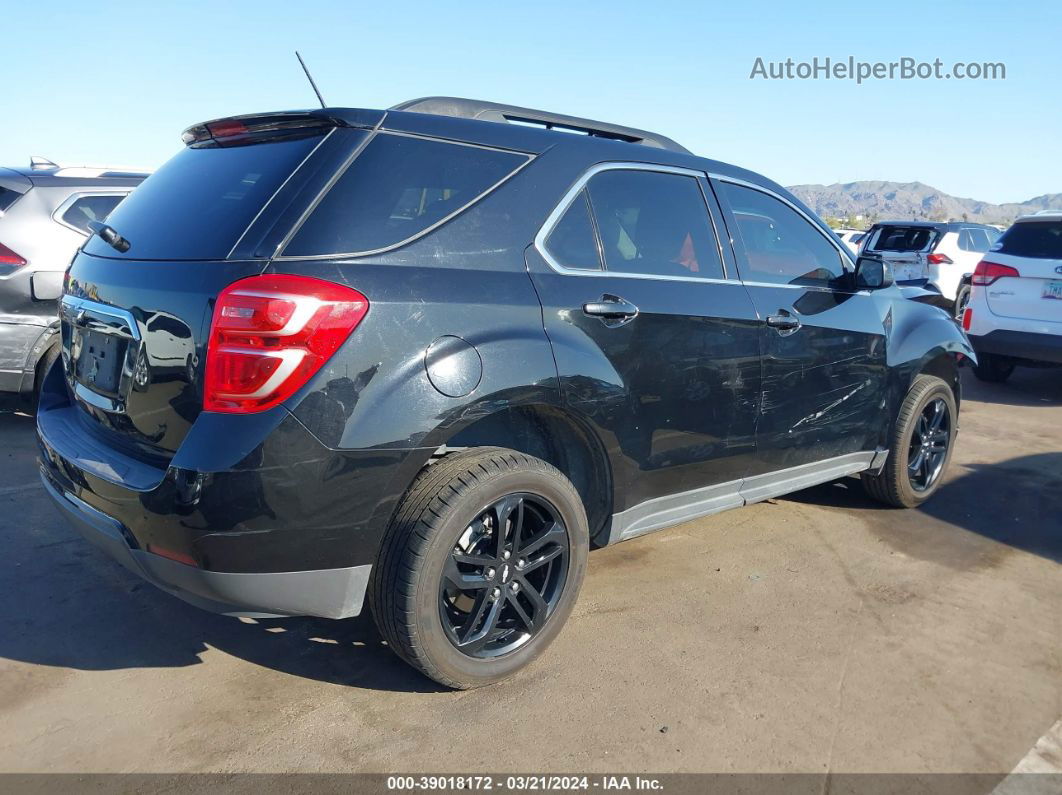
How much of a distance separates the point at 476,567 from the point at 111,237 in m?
1.70

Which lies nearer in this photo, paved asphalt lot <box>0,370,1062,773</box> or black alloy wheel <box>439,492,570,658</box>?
paved asphalt lot <box>0,370,1062,773</box>

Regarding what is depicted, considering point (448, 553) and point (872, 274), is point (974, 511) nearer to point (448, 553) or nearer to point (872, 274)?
point (872, 274)

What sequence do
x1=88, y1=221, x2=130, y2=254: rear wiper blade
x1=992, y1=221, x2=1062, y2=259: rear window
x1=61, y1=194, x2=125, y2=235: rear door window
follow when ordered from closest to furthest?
x1=88, y1=221, x2=130, y2=254: rear wiper blade, x1=61, y1=194, x2=125, y2=235: rear door window, x1=992, y1=221, x2=1062, y2=259: rear window

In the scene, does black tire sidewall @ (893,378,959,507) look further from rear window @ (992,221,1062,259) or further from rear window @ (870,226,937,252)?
rear window @ (870,226,937,252)

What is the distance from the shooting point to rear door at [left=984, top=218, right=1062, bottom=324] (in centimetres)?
798

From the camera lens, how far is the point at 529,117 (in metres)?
3.43

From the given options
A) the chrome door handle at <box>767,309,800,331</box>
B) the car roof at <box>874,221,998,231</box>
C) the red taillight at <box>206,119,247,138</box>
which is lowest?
the chrome door handle at <box>767,309,800,331</box>

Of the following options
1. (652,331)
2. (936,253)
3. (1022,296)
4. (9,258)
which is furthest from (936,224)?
(9,258)

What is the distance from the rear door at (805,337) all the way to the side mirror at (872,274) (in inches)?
2.8

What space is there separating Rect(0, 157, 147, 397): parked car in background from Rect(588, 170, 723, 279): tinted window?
3588 mm

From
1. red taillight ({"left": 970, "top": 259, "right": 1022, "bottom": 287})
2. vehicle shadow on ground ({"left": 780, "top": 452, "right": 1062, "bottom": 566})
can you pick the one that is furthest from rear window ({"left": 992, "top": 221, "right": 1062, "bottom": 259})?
vehicle shadow on ground ({"left": 780, "top": 452, "right": 1062, "bottom": 566})

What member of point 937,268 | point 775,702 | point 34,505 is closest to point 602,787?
point 775,702

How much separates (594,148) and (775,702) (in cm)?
210

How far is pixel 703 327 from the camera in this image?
3.54 metres
